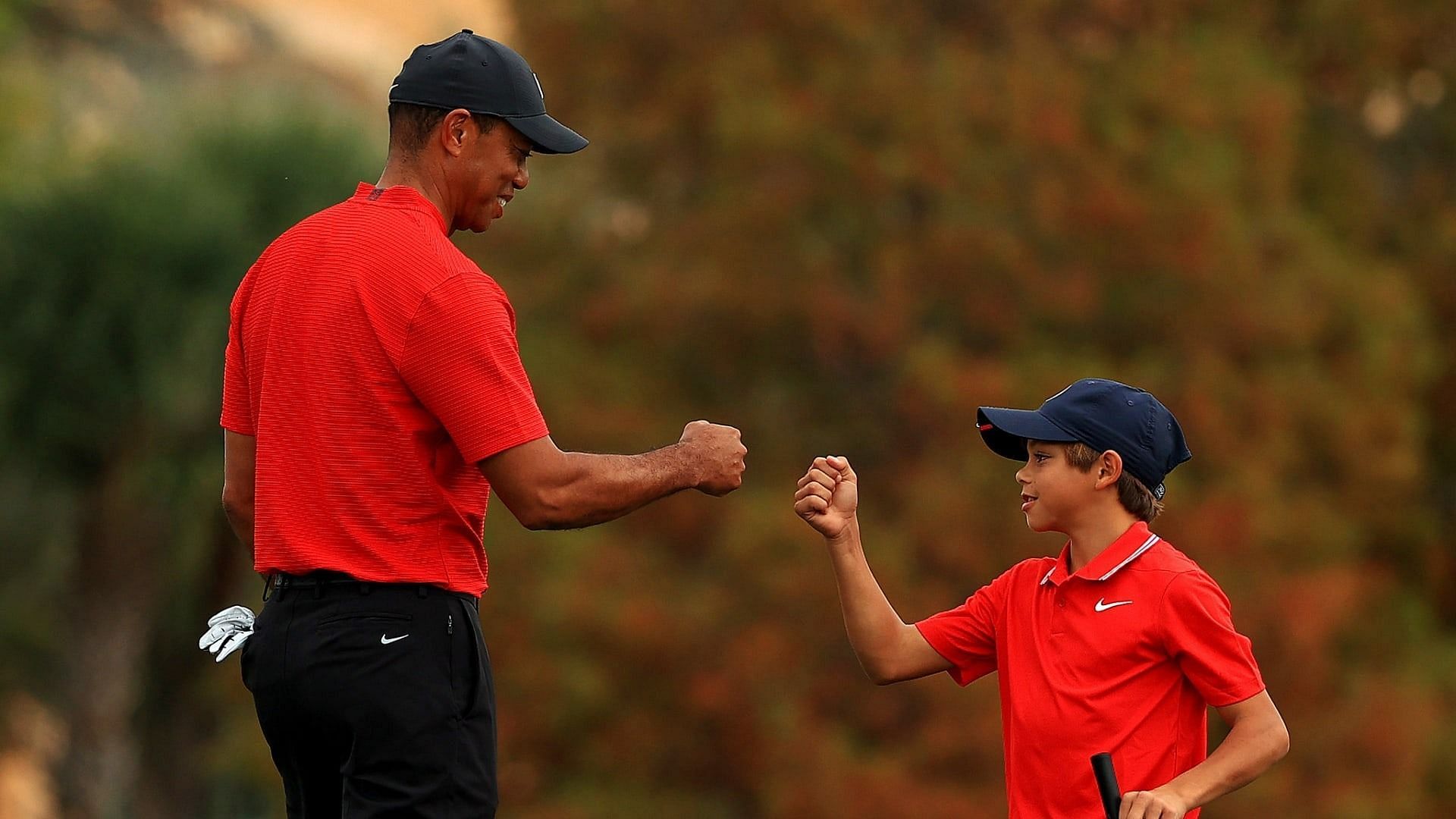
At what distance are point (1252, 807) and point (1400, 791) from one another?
1433 mm

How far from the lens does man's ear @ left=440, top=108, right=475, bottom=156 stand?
12.8 ft

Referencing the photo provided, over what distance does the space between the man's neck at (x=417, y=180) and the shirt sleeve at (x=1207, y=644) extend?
1.65 meters

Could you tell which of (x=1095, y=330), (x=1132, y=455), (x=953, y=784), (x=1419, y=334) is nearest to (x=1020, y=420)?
(x=1132, y=455)

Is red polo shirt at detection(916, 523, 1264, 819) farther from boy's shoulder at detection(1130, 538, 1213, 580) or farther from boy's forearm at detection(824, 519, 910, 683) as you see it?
boy's forearm at detection(824, 519, 910, 683)

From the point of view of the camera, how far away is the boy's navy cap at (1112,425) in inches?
161

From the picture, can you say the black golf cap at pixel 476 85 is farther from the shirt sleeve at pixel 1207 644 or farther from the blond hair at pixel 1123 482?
the shirt sleeve at pixel 1207 644

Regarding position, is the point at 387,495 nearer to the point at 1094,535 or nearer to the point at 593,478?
the point at 593,478

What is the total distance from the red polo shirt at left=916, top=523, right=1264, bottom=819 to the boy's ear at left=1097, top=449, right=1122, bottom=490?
0.39ft

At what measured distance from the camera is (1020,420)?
4148 mm

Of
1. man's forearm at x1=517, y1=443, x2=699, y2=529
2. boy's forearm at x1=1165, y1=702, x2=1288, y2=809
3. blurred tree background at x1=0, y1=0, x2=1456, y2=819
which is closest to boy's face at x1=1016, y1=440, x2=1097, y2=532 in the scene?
boy's forearm at x1=1165, y1=702, x2=1288, y2=809

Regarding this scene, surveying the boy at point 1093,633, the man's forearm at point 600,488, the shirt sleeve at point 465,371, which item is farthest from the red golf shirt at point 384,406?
the boy at point 1093,633

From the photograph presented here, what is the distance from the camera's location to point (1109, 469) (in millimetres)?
4090

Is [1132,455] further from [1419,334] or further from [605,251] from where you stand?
[1419,334]

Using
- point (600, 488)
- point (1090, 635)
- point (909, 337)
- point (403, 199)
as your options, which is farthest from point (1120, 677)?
point (909, 337)
